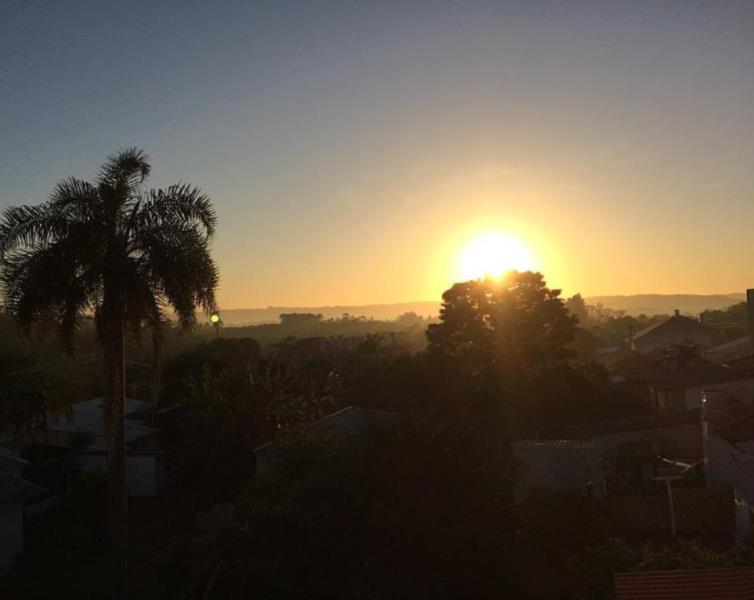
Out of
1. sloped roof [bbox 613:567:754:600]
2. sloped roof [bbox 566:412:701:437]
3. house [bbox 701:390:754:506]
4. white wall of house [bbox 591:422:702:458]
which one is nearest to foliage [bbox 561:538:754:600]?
sloped roof [bbox 613:567:754:600]

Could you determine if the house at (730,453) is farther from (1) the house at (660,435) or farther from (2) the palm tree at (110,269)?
(2) the palm tree at (110,269)

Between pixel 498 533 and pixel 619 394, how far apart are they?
26.5 metres

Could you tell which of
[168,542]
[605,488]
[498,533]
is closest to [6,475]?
[168,542]

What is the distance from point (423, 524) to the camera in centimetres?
1262

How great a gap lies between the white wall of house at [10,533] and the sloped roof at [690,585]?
1589 centimetres

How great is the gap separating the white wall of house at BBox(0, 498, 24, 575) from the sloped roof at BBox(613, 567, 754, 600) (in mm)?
15894

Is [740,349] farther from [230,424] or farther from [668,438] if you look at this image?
[230,424]

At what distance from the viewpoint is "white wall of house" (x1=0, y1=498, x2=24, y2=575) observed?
57.9 feet

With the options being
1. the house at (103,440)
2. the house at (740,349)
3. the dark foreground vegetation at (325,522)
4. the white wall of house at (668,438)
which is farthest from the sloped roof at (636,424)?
the house at (103,440)

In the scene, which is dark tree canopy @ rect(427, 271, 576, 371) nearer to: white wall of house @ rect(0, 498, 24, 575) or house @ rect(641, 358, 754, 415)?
house @ rect(641, 358, 754, 415)

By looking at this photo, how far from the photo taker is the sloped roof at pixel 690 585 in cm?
724

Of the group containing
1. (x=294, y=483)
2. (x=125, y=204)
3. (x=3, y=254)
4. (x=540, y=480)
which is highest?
(x=125, y=204)

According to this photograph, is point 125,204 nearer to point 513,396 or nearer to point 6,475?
point 6,475

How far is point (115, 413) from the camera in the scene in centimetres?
1322
